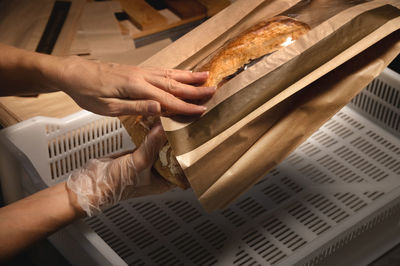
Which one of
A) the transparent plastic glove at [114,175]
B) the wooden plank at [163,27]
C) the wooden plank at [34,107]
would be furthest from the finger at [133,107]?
the wooden plank at [163,27]

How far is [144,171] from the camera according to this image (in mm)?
1121

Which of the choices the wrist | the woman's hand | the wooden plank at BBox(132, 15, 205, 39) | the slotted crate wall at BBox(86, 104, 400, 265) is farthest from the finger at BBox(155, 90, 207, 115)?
the wooden plank at BBox(132, 15, 205, 39)

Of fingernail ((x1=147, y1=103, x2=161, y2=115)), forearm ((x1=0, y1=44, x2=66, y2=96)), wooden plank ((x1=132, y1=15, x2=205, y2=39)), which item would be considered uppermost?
fingernail ((x1=147, y1=103, x2=161, y2=115))

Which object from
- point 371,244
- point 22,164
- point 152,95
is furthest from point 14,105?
point 371,244

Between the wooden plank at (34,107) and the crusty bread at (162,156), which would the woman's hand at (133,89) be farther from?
the wooden plank at (34,107)

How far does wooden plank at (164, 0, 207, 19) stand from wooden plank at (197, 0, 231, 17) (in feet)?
0.06

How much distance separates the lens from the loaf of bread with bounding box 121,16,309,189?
109cm

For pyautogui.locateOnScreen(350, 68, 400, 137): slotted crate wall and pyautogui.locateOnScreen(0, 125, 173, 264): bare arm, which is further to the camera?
pyautogui.locateOnScreen(350, 68, 400, 137): slotted crate wall

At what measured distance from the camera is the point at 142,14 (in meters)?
2.02

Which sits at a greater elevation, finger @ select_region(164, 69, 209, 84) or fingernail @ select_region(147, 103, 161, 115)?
finger @ select_region(164, 69, 209, 84)

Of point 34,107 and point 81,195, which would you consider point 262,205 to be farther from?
point 34,107

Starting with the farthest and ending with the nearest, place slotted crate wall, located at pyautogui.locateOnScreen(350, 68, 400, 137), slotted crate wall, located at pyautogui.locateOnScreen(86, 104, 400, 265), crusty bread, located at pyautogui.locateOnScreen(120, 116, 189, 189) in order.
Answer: slotted crate wall, located at pyautogui.locateOnScreen(350, 68, 400, 137), slotted crate wall, located at pyautogui.locateOnScreen(86, 104, 400, 265), crusty bread, located at pyautogui.locateOnScreen(120, 116, 189, 189)

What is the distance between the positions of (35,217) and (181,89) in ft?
1.25

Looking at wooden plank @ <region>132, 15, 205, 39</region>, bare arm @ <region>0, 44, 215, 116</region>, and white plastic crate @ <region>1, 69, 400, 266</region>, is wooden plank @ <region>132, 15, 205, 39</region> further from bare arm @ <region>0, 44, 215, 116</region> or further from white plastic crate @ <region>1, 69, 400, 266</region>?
bare arm @ <region>0, 44, 215, 116</region>
